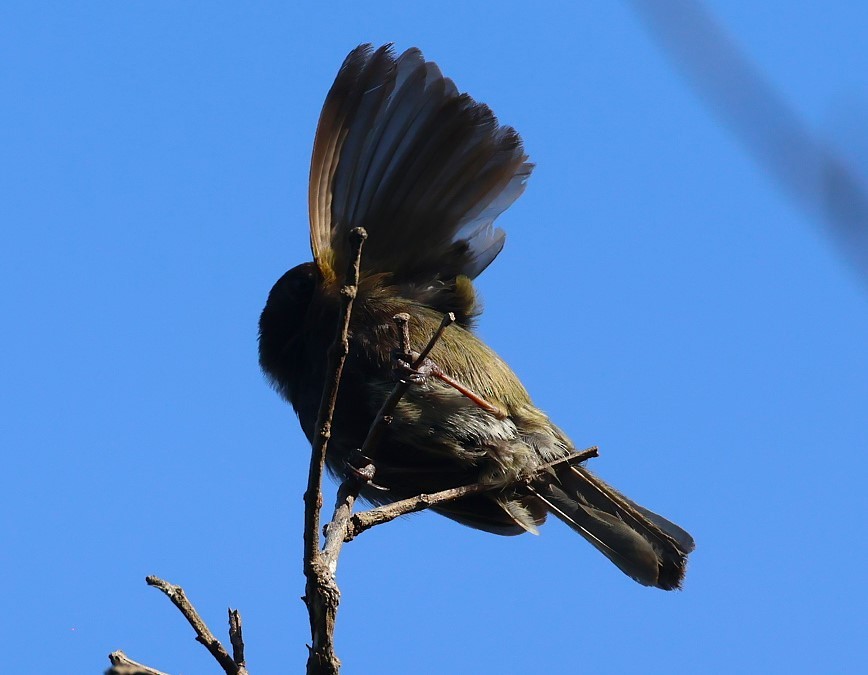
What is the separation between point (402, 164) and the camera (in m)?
4.74

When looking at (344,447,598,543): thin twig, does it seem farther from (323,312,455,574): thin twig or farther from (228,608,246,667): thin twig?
(228,608,246,667): thin twig

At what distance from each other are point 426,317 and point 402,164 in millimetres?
724

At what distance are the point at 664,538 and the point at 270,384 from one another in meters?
2.11

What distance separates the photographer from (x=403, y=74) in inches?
183

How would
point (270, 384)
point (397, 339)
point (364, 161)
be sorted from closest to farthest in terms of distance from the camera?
1. point (397, 339)
2. point (364, 161)
3. point (270, 384)

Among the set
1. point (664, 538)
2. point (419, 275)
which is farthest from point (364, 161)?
point (664, 538)

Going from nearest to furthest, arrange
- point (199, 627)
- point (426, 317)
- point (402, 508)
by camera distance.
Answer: point (199, 627) < point (402, 508) < point (426, 317)

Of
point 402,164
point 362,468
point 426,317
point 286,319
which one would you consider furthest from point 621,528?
point 402,164

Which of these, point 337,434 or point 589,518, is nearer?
point 337,434

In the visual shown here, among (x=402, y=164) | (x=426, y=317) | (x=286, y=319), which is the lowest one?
(x=286, y=319)

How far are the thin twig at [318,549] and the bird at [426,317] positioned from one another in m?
1.28

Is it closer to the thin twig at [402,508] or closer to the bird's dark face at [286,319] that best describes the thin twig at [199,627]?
the thin twig at [402,508]

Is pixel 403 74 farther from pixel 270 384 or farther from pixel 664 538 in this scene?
pixel 664 538

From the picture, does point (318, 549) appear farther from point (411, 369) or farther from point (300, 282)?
point (300, 282)
